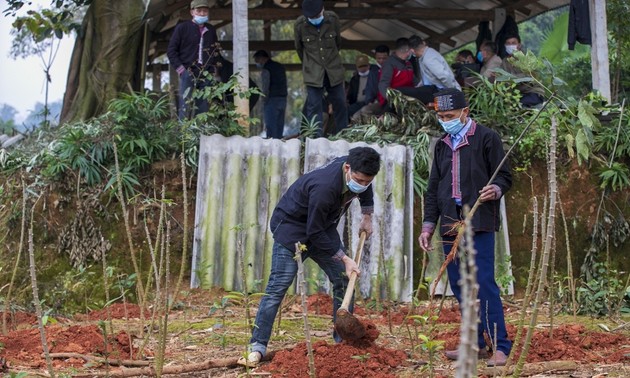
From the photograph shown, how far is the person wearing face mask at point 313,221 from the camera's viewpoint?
6.31 m

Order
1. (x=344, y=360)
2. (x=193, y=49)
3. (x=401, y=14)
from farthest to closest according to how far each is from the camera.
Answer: (x=401, y=14), (x=193, y=49), (x=344, y=360)

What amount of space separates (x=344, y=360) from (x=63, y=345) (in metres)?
1.98

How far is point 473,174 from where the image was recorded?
6.46m

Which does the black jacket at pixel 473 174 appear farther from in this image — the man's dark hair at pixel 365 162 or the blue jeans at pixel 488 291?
the man's dark hair at pixel 365 162

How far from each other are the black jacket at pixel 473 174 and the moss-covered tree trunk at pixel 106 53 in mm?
6270

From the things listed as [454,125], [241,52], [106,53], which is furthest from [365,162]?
[106,53]

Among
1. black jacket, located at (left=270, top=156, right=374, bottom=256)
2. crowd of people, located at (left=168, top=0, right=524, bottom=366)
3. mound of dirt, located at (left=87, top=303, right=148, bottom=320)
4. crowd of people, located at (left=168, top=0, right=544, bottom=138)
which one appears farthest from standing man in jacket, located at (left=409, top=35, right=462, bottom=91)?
black jacket, located at (left=270, top=156, right=374, bottom=256)

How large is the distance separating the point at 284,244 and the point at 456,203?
1.17 m

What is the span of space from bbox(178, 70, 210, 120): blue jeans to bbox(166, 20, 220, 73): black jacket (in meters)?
0.13

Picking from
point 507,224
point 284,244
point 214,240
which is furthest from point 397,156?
point 284,244

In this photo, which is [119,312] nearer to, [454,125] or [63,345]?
Result: [63,345]

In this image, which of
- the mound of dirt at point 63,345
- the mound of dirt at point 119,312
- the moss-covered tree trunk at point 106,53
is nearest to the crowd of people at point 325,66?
the moss-covered tree trunk at point 106,53

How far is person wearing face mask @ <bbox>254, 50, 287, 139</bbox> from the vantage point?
13.5 meters

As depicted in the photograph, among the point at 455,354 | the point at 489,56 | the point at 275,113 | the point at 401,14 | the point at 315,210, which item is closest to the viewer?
the point at 315,210
